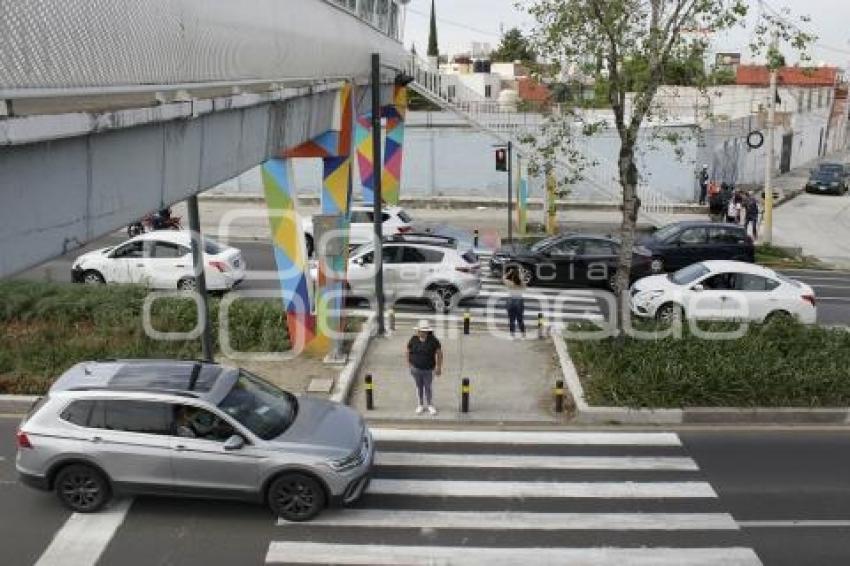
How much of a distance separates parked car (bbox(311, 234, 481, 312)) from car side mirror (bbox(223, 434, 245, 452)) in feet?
33.2

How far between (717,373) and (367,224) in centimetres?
1366

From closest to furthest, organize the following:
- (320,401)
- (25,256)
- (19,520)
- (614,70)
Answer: (25,256) → (19,520) → (320,401) → (614,70)

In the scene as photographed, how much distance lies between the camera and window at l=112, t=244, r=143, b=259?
69.6 ft

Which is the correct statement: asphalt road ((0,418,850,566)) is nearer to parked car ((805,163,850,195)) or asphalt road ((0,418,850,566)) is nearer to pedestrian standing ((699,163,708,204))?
pedestrian standing ((699,163,708,204))

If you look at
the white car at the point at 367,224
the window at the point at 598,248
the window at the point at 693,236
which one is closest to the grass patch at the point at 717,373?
the window at the point at 598,248

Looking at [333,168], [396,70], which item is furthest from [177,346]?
[396,70]

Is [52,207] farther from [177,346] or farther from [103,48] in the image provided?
[177,346]

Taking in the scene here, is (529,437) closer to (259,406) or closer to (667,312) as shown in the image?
(259,406)

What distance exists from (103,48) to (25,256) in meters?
1.63

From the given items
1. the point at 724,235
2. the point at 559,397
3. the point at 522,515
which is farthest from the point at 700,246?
the point at 522,515

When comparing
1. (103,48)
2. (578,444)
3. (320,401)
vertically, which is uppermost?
(103,48)

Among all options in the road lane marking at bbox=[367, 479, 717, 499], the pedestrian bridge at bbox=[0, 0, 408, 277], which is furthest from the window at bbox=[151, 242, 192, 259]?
the road lane marking at bbox=[367, 479, 717, 499]

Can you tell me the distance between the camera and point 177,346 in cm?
1612

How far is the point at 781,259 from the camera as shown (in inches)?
1035
